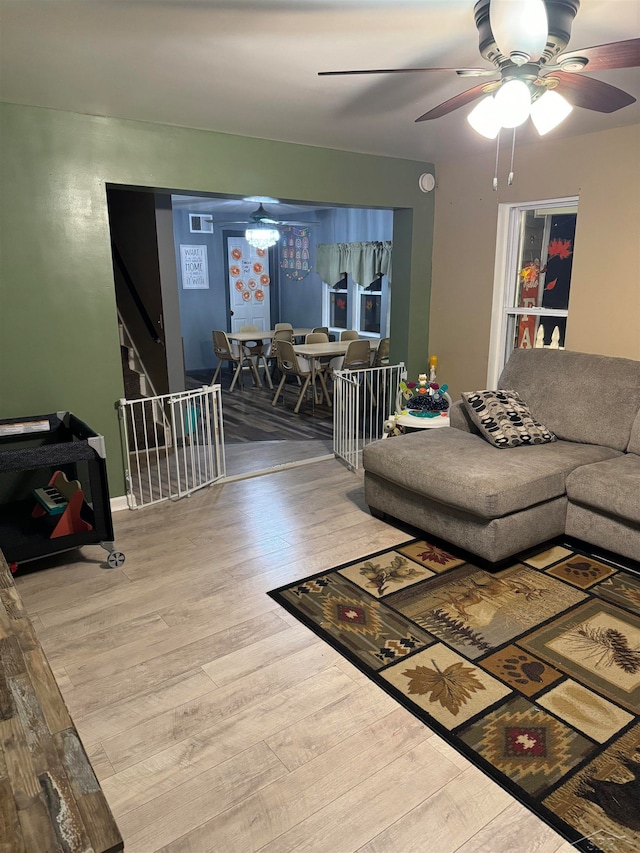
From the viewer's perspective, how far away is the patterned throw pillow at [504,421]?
329 cm

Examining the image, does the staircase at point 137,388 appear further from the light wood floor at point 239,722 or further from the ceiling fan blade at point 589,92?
the ceiling fan blade at point 589,92

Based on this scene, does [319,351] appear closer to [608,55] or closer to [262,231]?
[262,231]

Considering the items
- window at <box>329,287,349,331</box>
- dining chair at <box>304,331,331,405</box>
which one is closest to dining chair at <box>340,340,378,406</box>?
dining chair at <box>304,331,331,405</box>

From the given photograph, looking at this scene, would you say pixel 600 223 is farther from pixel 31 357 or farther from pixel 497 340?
pixel 31 357

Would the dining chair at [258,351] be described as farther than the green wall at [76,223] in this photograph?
Yes

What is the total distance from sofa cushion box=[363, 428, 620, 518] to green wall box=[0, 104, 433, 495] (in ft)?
5.78

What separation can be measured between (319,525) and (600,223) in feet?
8.65

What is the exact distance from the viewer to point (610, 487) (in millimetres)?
2771

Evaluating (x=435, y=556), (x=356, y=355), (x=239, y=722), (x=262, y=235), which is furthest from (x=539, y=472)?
(x=262, y=235)

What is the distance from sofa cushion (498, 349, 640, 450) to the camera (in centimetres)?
328

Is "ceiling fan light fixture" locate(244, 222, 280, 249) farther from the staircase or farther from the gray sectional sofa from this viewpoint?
the gray sectional sofa

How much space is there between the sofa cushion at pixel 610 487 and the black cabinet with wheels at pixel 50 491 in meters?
2.34

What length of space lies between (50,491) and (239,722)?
1.84m

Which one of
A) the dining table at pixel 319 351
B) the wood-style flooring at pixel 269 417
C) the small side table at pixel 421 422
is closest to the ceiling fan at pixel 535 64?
the small side table at pixel 421 422
